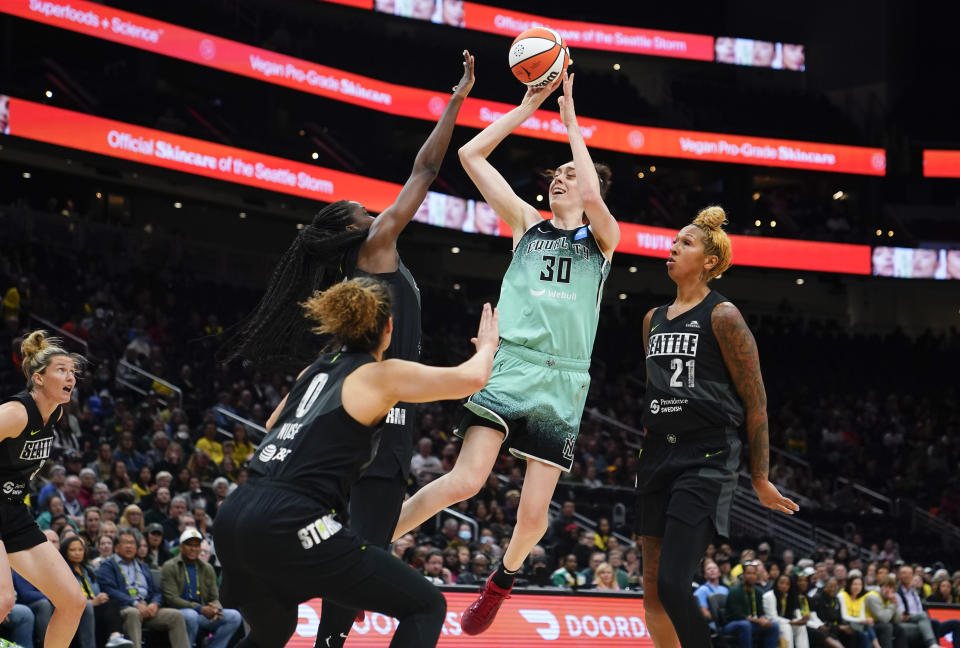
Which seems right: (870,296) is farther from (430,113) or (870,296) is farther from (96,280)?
(96,280)

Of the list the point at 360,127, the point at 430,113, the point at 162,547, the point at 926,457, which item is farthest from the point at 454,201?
the point at 162,547

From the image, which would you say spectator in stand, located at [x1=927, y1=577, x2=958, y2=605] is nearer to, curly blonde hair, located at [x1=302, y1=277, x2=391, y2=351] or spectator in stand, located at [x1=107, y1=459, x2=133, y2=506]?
spectator in stand, located at [x1=107, y1=459, x2=133, y2=506]

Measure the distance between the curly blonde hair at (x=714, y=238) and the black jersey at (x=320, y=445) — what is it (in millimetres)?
2437

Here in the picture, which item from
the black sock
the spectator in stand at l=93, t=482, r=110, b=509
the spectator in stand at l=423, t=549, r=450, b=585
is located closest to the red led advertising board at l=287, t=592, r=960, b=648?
the spectator in stand at l=423, t=549, r=450, b=585

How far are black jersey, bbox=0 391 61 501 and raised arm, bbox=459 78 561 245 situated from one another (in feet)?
9.72

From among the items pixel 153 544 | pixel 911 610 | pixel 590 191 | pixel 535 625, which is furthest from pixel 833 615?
pixel 590 191

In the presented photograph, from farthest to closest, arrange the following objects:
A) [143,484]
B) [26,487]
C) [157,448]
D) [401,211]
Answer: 1. [157,448]
2. [143,484]
3. [26,487]
4. [401,211]

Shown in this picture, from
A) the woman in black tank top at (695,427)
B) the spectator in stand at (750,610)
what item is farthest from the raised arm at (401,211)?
the spectator in stand at (750,610)

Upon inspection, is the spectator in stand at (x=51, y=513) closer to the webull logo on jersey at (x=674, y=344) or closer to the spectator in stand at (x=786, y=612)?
the webull logo on jersey at (x=674, y=344)

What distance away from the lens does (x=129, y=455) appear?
1520 centimetres

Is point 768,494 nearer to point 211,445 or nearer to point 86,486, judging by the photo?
point 86,486

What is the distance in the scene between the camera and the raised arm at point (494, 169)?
21.5 feet

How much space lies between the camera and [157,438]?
15.7 m

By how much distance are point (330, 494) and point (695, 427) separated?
2.31m
